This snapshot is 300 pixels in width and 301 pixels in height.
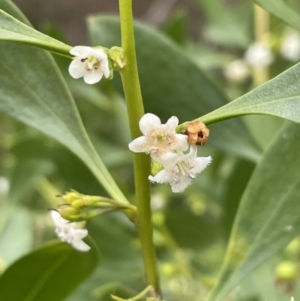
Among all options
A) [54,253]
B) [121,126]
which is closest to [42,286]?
[54,253]

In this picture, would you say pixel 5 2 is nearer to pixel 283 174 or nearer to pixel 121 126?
pixel 283 174

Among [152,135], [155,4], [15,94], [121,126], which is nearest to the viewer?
[152,135]

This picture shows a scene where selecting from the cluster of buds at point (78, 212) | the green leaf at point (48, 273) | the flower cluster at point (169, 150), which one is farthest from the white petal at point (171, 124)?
the green leaf at point (48, 273)

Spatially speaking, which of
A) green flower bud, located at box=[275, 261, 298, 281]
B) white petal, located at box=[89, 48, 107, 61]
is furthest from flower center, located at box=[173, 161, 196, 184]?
green flower bud, located at box=[275, 261, 298, 281]

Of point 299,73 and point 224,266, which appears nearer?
point 299,73

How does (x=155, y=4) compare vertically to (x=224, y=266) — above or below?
above

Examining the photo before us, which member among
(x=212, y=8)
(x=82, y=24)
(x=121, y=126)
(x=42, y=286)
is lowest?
(x=42, y=286)

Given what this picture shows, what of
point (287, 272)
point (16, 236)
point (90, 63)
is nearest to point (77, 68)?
point (90, 63)
